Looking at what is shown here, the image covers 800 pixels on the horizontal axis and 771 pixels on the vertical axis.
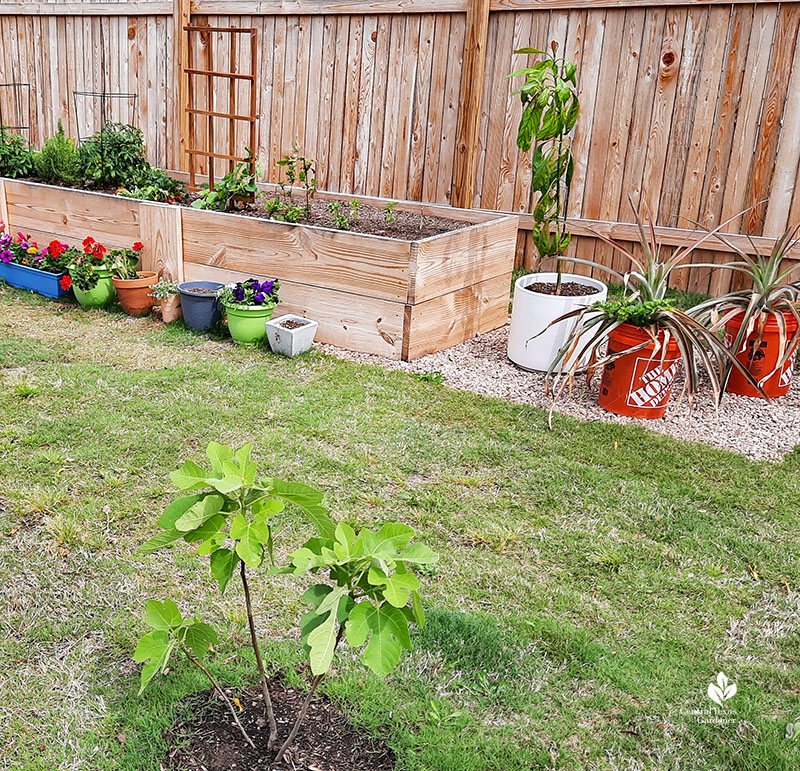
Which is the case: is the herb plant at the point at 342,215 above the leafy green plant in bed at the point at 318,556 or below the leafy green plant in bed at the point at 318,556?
above

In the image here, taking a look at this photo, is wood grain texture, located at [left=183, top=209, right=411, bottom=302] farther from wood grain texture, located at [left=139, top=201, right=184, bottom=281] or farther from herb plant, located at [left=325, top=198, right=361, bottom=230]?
herb plant, located at [left=325, top=198, right=361, bottom=230]

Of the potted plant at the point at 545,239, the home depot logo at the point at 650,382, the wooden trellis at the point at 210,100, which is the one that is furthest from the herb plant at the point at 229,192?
the home depot logo at the point at 650,382

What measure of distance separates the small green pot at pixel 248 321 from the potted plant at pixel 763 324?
2231mm

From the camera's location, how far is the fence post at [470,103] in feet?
17.8

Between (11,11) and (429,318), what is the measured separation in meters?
6.26

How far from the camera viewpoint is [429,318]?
14.3ft

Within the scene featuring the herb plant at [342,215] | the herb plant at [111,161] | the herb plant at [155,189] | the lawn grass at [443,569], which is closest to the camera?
the lawn grass at [443,569]

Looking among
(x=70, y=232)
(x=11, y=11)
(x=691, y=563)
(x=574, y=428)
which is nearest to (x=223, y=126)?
(x=70, y=232)

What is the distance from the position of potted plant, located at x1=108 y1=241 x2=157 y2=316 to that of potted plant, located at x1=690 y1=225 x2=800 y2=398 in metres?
3.14

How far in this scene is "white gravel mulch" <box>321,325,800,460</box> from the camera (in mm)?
3570

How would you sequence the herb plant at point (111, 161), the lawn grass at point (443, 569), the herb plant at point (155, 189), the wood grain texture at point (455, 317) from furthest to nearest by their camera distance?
1. the herb plant at point (111, 161)
2. the herb plant at point (155, 189)
3. the wood grain texture at point (455, 317)
4. the lawn grass at point (443, 569)

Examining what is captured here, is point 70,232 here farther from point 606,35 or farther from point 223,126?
point 606,35

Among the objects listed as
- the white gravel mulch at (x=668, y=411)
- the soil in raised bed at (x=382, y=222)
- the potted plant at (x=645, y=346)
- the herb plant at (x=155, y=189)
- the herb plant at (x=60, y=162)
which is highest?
the herb plant at (x=60, y=162)

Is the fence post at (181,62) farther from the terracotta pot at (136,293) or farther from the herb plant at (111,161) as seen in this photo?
the terracotta pot at (136,293)
